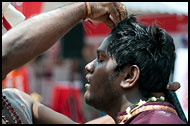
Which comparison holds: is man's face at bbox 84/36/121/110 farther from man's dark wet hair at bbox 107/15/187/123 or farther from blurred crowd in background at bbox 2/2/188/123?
blurred crowd in background at bbox 2/2/188/123

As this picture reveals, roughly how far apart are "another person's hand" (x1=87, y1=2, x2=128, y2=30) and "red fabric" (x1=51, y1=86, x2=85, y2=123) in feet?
16.5

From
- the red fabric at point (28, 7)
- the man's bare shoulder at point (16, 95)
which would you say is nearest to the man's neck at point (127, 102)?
the man's bare shoulder at point (16, 95)

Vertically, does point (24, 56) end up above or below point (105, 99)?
above

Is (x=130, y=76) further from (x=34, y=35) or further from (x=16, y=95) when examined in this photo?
(x=16, y=95)

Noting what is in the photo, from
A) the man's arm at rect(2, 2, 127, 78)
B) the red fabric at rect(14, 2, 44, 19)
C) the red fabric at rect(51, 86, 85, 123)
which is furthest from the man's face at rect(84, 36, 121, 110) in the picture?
the red fabric at rect(51, 86, 85, 123)

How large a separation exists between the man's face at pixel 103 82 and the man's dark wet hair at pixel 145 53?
3cm

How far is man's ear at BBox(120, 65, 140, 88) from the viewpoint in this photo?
1.91 meters

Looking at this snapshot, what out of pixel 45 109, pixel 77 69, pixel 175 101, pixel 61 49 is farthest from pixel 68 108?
pixel 175 101

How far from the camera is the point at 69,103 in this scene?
23.5 feet

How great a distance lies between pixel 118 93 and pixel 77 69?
668 centimetres

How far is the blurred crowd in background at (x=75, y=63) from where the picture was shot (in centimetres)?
248

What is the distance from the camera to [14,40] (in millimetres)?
1662

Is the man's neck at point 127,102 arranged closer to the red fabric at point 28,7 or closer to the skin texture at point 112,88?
the skin texture at point 112,88

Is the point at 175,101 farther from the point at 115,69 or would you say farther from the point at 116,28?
the point at 116,28
